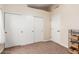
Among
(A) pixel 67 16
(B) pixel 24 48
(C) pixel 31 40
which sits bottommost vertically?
(B) pixel 24 48

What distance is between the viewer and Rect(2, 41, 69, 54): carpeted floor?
205 centimetres

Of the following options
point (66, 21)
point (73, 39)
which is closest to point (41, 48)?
point (73, 39)

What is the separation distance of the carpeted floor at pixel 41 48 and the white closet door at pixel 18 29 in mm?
106

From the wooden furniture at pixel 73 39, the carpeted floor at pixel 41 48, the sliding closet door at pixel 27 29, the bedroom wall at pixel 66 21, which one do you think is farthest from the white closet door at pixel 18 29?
the wooden furniture at pixel 73 39

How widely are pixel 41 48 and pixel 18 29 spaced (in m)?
0.62

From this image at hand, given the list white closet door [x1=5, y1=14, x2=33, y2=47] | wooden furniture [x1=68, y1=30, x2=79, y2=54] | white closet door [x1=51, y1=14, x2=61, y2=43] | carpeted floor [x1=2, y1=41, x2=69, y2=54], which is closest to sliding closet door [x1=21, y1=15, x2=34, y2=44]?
white closet door [x1=5, y1=14, x2=33, y2=47]

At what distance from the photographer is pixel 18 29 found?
→ 2.15m

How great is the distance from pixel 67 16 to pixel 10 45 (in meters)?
1.37

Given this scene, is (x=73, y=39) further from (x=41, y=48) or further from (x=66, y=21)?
(x=41, y=48)

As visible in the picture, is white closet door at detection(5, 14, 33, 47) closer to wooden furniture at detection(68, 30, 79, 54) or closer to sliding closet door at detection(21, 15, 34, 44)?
sliding closet door at detection(21, 15, 34, 44)

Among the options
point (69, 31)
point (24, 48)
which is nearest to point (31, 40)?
point (24, 48)
